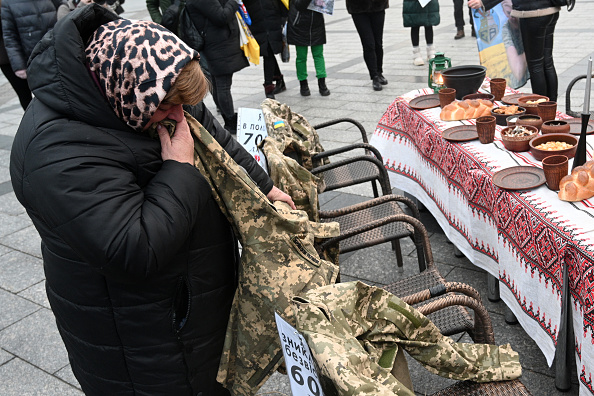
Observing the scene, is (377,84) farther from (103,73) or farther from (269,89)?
(103,73)

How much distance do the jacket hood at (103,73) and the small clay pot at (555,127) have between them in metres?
2.12

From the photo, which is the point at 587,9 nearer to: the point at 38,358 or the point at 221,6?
the point at 221,6

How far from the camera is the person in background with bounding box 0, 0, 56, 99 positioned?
6.05 m

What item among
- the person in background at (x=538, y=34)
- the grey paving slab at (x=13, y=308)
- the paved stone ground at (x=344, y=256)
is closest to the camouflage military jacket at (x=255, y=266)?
the paved stone ground at (x=344, y=256)

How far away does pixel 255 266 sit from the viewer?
1855 mm

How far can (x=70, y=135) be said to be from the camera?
1546 millimetres

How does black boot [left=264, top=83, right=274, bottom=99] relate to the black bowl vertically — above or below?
below

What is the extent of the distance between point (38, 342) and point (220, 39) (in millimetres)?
3812

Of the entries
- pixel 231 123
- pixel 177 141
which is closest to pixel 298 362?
pixel 177 141

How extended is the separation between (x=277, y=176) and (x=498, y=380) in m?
1.53

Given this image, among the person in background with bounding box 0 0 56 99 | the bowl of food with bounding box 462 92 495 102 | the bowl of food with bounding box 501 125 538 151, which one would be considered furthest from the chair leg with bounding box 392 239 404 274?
the person in background with bounding box 0 0 56 99

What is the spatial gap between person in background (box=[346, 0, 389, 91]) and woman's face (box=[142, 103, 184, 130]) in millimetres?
5707

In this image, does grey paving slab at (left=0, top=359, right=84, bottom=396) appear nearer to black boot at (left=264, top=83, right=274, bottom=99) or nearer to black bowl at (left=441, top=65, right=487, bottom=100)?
black bowl at (left=441, top=65, right=487, bottom=100)

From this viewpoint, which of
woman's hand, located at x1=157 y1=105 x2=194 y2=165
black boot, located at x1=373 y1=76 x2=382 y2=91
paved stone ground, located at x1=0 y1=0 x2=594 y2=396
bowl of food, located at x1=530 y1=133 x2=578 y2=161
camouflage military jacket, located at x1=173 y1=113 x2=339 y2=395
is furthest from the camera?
black boot, located at x1=373 y1=76 x2=382 y2=91
